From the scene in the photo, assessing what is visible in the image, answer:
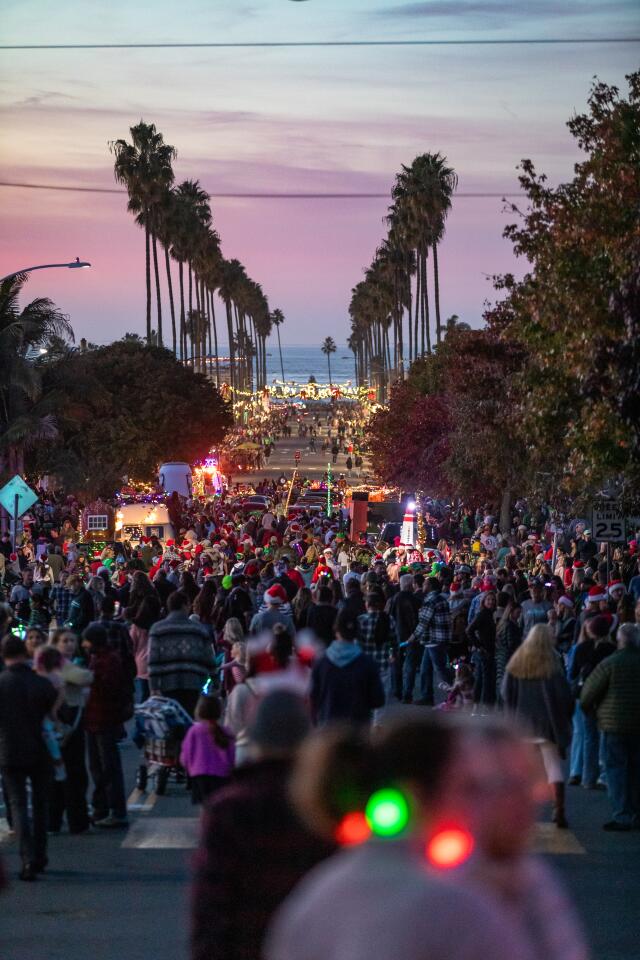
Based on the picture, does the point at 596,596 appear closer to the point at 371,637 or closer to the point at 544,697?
the point at 371,637

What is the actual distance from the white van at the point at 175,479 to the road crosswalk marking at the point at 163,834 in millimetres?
44179

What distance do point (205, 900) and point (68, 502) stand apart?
49920mm

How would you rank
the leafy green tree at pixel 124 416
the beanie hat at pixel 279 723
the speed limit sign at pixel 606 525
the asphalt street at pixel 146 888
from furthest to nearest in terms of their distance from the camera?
the leafy green tree at pixel 124 416, the speed limit sign at pixel 606 525, the asphalt street at pixel 146 888, the beanie hat at pixel 279 723

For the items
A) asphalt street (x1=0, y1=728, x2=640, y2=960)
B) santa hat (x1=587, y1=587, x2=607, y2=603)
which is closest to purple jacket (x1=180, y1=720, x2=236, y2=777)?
asphalt street (x1=0, y1=728, x2=640, y2=960)

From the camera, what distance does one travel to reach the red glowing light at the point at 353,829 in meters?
3.20

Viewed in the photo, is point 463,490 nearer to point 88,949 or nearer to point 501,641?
point 501,641

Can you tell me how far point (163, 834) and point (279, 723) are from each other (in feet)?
19.2

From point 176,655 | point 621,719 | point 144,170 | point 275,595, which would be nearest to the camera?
point 621,719

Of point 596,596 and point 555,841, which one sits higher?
point 596,596

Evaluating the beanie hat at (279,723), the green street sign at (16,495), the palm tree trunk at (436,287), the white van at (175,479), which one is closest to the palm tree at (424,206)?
the palm tree trunk at (436,287)

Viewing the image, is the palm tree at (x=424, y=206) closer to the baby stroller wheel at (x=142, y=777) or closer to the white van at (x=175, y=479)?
the white van at (x=175, y=479)

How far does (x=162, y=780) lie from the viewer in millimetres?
12609

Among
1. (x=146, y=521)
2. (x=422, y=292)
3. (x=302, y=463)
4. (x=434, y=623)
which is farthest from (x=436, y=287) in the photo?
(x=434, y=623)

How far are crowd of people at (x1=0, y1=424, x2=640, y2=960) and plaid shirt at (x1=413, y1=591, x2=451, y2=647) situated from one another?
0.02 m
